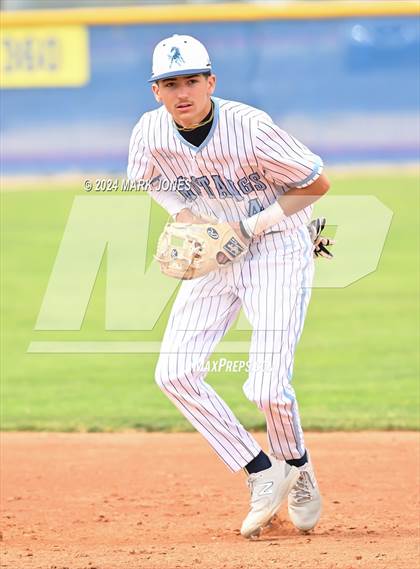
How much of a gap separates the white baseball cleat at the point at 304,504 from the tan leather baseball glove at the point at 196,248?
1.07m

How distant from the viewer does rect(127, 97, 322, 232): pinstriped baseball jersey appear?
4906mm

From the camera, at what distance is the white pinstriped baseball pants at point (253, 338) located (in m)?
4.99

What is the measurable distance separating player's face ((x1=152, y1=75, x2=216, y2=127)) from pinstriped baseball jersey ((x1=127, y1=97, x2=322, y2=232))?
0.37 feet

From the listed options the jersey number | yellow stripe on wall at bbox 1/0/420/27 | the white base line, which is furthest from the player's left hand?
yellow stripe on wall at bbox 1/0/420/27

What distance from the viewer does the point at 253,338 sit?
5062 millimetres

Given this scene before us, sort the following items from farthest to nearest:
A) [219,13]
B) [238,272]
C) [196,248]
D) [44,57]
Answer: [44,57] < [219,13] < [238,272] < [196,248]

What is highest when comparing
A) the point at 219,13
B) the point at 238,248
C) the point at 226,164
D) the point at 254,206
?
the point at 226,164

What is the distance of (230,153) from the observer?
194 inches

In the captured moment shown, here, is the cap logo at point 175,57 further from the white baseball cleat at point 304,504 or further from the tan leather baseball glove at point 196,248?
the white baseball cleat at point 304,504

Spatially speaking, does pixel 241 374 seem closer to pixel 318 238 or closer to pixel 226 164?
pixel 318 238

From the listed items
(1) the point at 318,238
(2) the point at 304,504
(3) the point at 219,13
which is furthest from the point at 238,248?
(3) the point at 219,13

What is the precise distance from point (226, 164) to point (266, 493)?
1492 millimetres

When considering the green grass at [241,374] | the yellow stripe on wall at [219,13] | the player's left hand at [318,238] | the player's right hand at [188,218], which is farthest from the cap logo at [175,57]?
the yellow stripe on wall at [219,13]

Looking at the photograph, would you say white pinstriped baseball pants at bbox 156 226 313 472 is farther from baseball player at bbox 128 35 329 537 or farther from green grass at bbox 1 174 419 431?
green grass at bbox 1 174 419 431
